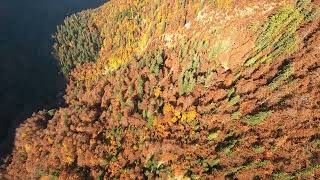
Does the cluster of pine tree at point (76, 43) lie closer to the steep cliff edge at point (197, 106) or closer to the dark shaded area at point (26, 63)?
the dark shaded area at point (26, 63)

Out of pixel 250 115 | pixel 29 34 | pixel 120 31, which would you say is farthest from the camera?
pixel 29 34

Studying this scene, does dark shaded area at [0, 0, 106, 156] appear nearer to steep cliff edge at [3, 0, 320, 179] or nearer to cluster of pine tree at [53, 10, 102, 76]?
cluster of pine tree at [53, 10, 102, 76]

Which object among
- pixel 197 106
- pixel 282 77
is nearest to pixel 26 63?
pixel 197 106

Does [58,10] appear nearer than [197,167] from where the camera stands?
No

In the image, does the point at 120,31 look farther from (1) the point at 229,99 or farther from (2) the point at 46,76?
(1) the point at 229,99

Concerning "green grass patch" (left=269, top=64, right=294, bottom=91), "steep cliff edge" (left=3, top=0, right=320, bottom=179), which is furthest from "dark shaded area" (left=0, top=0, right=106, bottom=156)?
"green grass patch" (left=269, top=64, right=294, bottom=91)

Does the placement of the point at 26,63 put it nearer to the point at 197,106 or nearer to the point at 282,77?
the point at 197,106

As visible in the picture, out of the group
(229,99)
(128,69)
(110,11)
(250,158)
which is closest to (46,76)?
(110,11)
